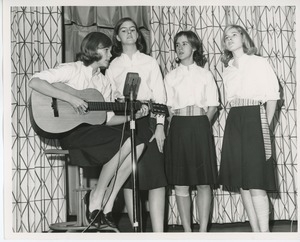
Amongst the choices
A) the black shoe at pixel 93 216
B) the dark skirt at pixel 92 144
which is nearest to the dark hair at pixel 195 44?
the dark skirt at pixel 92 144

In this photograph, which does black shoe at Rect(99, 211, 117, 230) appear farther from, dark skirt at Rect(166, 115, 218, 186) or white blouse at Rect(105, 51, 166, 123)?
white blouse at Rect(105, 51, 166, 123)

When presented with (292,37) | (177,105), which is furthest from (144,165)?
(292,37)

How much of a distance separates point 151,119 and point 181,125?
17 cm

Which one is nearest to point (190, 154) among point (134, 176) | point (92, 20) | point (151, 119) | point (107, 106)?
point (151, 119)

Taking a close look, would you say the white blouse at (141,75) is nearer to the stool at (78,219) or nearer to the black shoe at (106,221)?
the stool at (78,219)

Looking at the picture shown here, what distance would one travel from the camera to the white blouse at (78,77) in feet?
8.34

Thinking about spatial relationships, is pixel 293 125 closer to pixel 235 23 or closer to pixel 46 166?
pixel 235 23

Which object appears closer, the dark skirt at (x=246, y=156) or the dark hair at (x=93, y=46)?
the dark skirt at (x=246, y=156)

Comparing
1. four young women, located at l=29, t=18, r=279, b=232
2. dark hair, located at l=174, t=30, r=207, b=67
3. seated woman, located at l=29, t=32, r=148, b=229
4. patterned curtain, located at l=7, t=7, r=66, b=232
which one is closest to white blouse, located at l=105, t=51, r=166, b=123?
four young women, located at l=29, t=18, r=279, b=232

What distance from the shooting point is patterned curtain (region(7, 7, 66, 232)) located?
266cm

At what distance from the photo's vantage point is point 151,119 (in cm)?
265

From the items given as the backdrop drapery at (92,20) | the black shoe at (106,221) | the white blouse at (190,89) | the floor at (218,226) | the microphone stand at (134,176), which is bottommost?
the floor at (218,226)

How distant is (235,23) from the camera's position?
279cm
